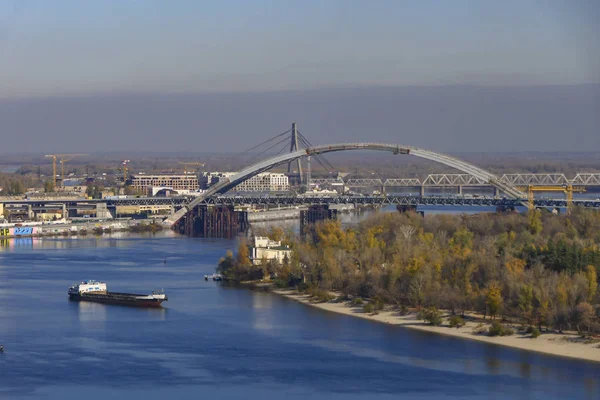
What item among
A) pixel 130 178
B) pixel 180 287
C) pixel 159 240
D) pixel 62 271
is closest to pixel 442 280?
pixel 180 287

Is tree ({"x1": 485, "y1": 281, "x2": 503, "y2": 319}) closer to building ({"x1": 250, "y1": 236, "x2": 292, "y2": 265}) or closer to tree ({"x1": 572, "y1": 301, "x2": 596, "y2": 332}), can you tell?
tree ({"x1": 572, "y1": 301, "x2": 596, "y2": 332})

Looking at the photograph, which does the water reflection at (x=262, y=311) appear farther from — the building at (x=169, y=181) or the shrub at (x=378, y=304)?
the building at (x=169, y=181)

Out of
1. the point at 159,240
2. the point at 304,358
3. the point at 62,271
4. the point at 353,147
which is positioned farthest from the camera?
the point at 353,147

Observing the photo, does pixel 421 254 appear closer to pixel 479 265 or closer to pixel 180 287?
pixel 479 265

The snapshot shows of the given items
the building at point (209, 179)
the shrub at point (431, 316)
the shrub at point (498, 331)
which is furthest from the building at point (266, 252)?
the building at point (209, 179)

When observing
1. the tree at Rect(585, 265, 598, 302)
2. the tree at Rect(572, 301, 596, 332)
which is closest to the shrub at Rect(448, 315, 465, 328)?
the tree at Rect(572, 301, 596, 332)

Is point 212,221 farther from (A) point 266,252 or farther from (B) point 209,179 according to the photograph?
(B) point 209,179
